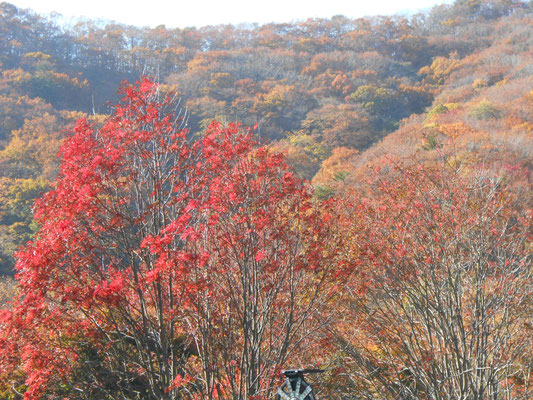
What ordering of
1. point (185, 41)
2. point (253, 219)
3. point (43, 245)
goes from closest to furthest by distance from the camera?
point (43, 245) → point (253, 219) → point (185, 41)

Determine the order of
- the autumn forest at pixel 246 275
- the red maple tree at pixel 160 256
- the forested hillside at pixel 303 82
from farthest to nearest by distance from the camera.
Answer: the forested hillside at pixel 303 82 < the autumn forest at pixel 246 275 < the red maple tree at pixel 160 256

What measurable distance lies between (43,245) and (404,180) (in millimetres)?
6092

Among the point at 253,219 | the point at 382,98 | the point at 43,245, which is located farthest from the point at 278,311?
the point at 382,98

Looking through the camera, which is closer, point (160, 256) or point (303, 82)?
point (160, 256)

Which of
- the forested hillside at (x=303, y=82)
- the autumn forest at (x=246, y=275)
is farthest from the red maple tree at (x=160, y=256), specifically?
the forested hillside at (x=303, y=82)

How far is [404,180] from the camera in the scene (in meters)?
7.60

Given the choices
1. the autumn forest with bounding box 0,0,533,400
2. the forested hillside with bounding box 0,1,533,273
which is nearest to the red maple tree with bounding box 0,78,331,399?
the autumn forest with bounding box 0,0,533,400

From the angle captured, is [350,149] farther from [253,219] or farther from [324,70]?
[253,219]

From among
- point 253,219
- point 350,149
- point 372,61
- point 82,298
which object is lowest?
point 350,149

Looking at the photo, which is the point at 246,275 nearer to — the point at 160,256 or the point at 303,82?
the point at 160,256

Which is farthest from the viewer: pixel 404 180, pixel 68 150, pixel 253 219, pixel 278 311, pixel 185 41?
pixel 185 41

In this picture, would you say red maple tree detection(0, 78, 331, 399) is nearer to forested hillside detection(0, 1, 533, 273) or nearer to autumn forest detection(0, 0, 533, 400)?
autumn forest detection(0, 0, 533, 400)

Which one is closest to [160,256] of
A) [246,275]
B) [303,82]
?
[246,275]

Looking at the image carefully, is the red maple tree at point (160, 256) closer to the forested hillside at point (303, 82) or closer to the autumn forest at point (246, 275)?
the autumn forest at point (246, 275)
